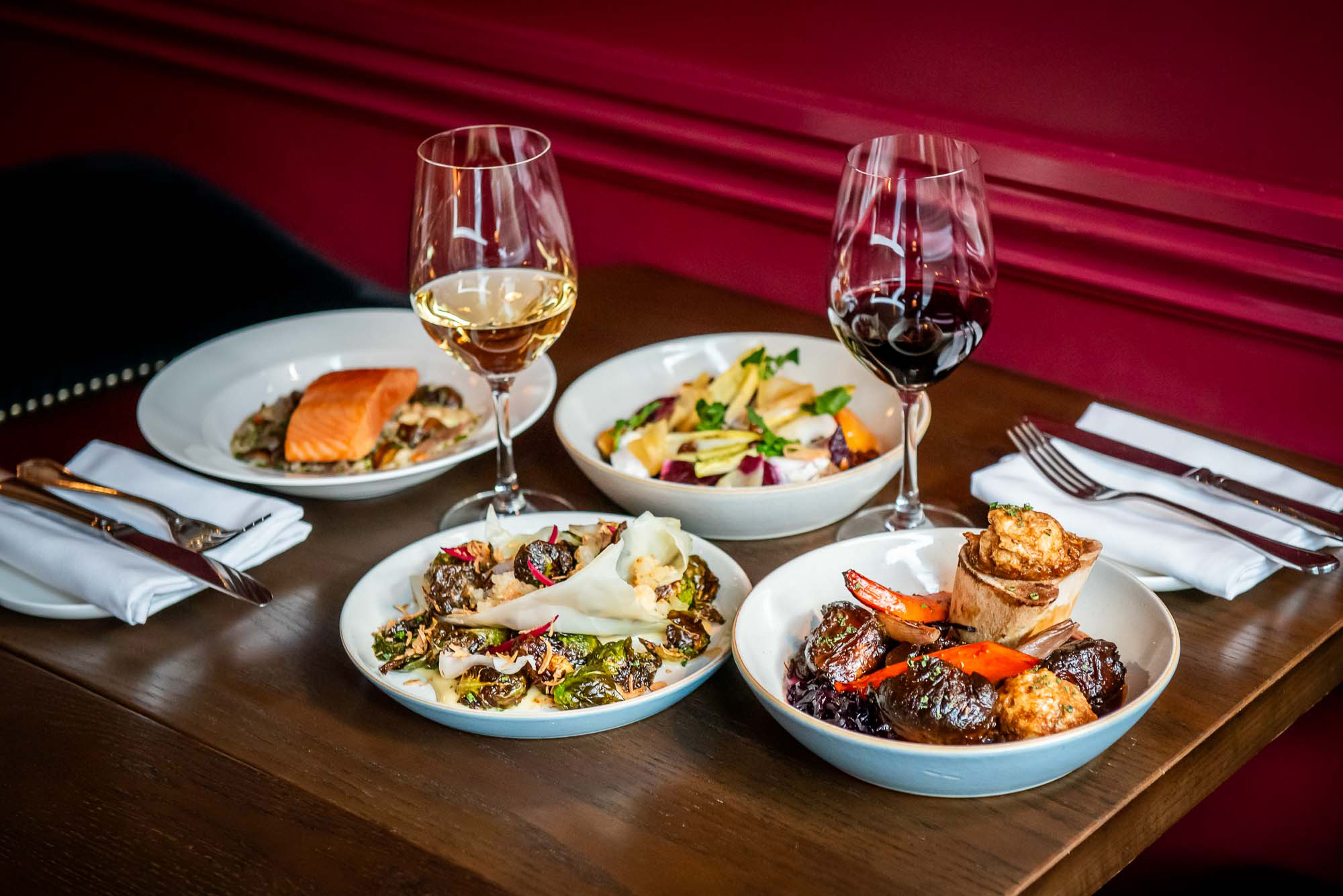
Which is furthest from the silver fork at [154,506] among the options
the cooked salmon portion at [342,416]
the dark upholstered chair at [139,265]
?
the dark upholstered chair at [139,265]

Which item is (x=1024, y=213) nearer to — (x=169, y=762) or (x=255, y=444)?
(x=255, y=444)

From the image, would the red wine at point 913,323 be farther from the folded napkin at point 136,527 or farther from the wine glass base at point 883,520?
the folded napkin at point 136,527

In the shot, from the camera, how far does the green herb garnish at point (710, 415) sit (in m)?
1.46

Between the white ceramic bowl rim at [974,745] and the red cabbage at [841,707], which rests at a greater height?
the white ceramic bowl rim at [974,745]

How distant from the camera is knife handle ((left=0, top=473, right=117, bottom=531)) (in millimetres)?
1320

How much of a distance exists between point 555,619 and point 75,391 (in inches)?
40.3

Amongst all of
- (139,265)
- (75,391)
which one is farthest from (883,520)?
(139,265)

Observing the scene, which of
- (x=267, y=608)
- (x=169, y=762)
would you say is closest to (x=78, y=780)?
(x=169, y=762)

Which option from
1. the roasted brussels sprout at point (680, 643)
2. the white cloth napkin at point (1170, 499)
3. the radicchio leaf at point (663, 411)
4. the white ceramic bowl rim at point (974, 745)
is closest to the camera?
the white ceramic bowl rim at point (974, 745)

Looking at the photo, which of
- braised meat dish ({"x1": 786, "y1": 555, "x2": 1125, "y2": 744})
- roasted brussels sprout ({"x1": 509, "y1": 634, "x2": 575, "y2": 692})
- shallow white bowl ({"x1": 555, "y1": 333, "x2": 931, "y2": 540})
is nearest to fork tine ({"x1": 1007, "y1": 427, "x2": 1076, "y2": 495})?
shallow white bowl ({"x1": 555, "y1": 333, "x2": 931, "y2": 540})

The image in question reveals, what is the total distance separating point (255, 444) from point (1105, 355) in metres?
1.26

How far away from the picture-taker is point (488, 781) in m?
1.00

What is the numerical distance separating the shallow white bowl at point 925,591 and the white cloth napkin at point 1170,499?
0.15 meters

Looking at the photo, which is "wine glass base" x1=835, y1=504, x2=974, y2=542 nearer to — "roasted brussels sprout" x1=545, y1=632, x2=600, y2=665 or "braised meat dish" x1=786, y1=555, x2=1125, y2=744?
"braised meat dish" x1=786, y1=555, x2=1125, y2=744
